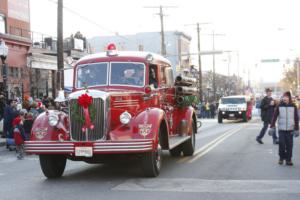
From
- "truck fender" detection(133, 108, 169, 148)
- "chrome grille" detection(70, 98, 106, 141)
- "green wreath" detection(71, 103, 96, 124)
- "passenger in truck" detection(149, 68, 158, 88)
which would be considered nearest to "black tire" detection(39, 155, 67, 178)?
"chrome grille" detection(70, 98, 106, 141)

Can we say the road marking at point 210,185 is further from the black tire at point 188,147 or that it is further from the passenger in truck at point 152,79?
the black tire at point 188,147

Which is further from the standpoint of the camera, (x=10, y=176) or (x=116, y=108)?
(x=10, y=176)

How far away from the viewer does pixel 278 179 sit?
1007 cm

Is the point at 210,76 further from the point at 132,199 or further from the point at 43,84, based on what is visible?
the point at 132,199

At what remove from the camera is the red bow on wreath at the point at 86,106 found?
396 inches

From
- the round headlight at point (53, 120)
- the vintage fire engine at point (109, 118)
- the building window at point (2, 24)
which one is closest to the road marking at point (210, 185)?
the vintage fire engine at point (109, 118)

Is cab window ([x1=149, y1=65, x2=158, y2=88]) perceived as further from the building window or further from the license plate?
the building window

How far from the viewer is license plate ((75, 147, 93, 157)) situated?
9.90 meters

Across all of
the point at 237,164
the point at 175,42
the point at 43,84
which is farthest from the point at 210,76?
the point at 237,164

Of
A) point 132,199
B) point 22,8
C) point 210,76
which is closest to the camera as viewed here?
point 132,199

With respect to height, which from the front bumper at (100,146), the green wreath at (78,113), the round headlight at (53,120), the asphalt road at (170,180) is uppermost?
the green wreath at (78,113)

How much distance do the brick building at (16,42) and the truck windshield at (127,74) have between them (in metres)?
20.5

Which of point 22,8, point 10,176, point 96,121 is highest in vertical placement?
point 22,8

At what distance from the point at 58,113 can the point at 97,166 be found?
247cm
